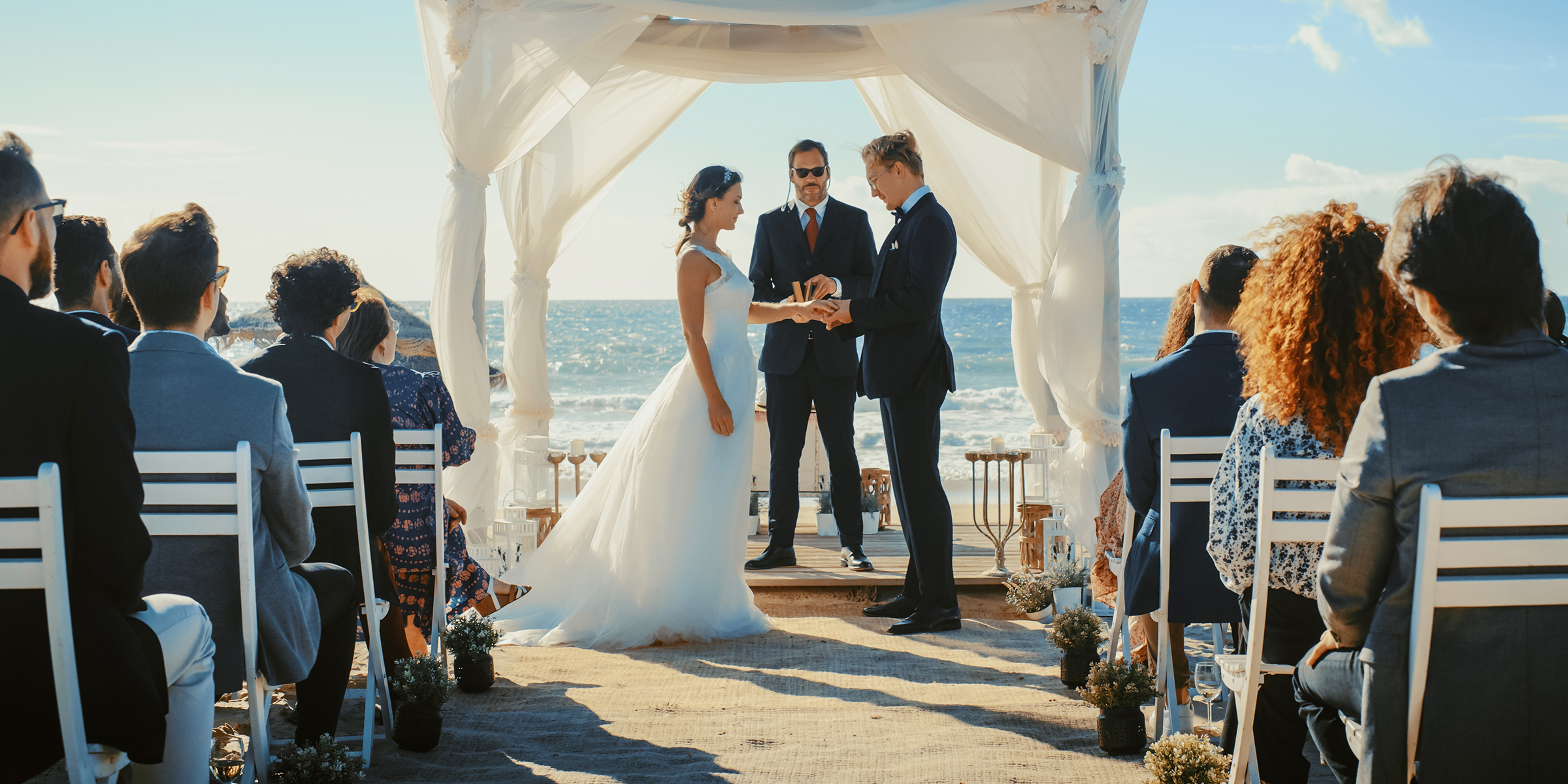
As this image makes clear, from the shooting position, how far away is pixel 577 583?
369 centimetres

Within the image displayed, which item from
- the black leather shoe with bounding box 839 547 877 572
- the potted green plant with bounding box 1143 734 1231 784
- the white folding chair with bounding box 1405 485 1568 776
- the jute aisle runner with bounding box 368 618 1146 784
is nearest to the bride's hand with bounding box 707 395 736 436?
the jute aisle runner with bounding box 368 618 1146 784

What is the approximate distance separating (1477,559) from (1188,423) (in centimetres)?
118

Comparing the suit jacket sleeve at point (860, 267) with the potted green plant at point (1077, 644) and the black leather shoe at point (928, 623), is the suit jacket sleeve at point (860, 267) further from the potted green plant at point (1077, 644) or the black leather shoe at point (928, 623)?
the potted green plant at point (1077, 644)

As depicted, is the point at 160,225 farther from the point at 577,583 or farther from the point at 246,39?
the point at 246,39

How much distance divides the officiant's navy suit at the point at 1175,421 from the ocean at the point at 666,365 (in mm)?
10098

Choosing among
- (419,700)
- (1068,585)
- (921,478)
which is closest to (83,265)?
(419,700)

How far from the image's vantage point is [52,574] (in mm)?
1339

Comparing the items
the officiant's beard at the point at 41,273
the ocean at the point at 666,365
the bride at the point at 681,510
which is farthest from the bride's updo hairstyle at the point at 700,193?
the ocean at the point at 666,365

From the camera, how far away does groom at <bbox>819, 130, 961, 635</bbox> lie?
3512 millimetres

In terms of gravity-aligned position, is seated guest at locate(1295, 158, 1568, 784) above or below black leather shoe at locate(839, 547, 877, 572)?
above

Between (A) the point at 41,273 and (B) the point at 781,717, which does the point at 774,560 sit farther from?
(A) the point at 41,273

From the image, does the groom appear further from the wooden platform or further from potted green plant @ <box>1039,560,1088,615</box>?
the wooden platform

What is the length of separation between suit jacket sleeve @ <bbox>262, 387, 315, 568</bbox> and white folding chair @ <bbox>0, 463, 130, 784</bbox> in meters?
0.53

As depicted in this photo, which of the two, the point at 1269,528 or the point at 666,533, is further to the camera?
the point at 666,533
